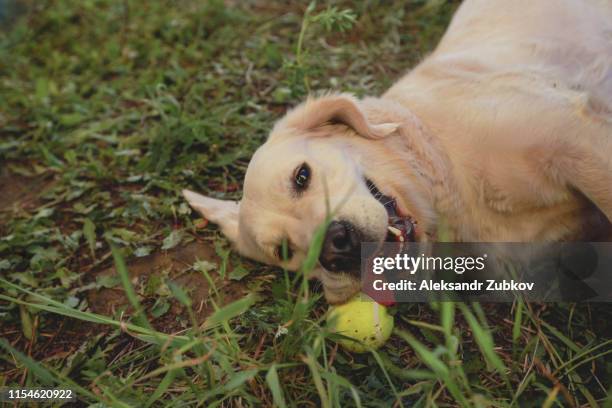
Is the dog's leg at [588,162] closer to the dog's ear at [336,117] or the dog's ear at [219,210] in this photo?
the dog's ear at [336,117]

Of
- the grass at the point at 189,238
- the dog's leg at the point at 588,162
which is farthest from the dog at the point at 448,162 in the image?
the grass at the point at 189,238

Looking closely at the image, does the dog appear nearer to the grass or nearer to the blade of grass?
the grass

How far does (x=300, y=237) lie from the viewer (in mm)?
2283

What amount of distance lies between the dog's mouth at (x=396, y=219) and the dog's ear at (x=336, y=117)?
0.84ft

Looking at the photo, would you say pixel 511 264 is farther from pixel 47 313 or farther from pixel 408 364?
pixel 47 313

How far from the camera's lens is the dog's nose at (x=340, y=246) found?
212 centimetres

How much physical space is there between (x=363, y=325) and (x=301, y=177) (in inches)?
26.7

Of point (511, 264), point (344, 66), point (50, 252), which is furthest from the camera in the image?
point (344, 66)

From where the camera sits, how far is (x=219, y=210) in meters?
2.93

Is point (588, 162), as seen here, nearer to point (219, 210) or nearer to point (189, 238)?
point (219, 210)

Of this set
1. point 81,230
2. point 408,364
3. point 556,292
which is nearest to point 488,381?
point 408,364

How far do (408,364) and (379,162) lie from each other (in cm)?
89

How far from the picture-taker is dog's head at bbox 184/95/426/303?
216 centimetres

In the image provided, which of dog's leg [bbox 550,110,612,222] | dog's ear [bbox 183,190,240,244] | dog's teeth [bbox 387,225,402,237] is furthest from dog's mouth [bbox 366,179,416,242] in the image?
dog's ear [bbox 183,190,240,244]
